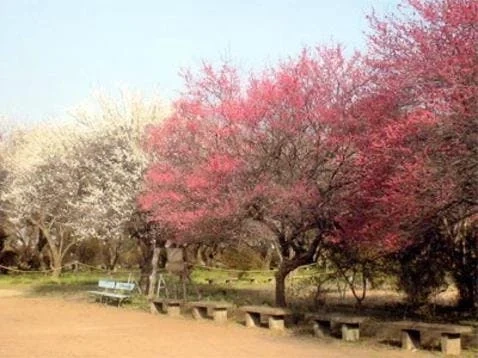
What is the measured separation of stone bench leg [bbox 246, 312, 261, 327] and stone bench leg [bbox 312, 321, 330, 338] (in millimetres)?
1951

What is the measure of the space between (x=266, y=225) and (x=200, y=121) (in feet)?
10.6

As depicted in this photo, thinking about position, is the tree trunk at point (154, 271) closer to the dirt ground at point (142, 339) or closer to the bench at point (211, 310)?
the dirt ground at point (142, 339)

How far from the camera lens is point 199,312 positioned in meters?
17.9

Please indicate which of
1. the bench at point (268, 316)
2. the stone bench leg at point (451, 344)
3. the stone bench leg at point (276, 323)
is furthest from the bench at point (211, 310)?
the stone bench leg at point (451, 344)

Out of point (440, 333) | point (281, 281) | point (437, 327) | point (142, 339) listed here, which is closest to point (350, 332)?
point (440, 333)

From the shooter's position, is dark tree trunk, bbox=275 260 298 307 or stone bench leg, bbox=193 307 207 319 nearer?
dark tree trunk, bbox=275 260 298 307

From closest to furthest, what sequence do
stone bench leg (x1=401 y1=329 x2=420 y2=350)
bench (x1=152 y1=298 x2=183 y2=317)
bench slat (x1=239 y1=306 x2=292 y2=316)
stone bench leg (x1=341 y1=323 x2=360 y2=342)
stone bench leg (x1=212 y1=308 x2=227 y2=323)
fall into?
stone bench leg (x1=401 y1=329 x2=420 y2=350) → stone bench leg (x1=341 y1=323 x2=360 y2=342) → bench slat (x1=239 y1=306 x2=292 y2=316) → stone bench leg (x1=212 y1=308 x2=227 y2=323) → bench (x1=152 y1=298 x2=183 y2=317)

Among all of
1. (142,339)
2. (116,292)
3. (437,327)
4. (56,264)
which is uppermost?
(56,264)

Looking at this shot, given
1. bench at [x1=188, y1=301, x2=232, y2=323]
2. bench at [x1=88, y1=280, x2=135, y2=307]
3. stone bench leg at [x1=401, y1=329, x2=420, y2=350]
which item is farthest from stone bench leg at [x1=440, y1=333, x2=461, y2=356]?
bench at [x1=88, y1=280, x2=135, y2=307]

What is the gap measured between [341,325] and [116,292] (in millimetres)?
10118

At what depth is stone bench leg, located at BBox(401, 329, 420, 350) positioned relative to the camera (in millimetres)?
12008

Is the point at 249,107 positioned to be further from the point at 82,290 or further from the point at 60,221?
the point at 60,221

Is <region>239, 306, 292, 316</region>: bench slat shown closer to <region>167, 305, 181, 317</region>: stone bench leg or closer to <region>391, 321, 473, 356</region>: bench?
<region>391, 321, 473, 356</region>: bench

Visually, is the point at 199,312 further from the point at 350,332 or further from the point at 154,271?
the point at 350,332
